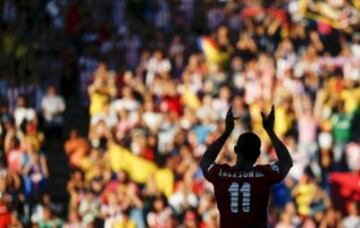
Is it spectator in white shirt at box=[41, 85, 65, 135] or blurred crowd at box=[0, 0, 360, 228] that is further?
spectator in white shirt at box=[41, 85, 65, 135]

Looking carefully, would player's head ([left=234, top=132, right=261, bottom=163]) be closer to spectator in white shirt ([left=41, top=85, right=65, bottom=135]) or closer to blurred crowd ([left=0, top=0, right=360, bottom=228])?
blurred crowd ([left=0, top=0, right=360, bottom=228])

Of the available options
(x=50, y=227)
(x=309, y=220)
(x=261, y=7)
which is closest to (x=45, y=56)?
(x=261, y=7)

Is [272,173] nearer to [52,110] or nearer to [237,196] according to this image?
[237,196]

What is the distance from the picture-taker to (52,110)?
24.9m

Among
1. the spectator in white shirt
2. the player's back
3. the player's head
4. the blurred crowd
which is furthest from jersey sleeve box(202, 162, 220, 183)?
the spectator in white shirt

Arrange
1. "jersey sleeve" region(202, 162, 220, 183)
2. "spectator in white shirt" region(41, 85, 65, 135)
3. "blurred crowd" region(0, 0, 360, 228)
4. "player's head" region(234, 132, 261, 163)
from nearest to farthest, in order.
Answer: "player's head" region(234, 132, 261, 163), "jersey sleeve" region(202, 162, 220, 183), "blurred crowd" region(0, 0, 360, 228), "spectator in white shirt" region(41, 85, 65, 135)

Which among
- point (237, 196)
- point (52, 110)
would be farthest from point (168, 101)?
point (237, 196)

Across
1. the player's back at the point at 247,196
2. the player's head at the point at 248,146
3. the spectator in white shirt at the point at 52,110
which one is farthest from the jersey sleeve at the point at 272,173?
the spectator in white shirt at the point at 52,110

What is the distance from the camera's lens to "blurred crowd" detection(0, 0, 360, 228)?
854 inches

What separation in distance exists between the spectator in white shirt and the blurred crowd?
0.06 ft

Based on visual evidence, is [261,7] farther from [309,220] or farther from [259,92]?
[309,220]

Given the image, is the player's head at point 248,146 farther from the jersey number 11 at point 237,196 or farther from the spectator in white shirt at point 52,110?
the spectator in white shirt at point 52,110

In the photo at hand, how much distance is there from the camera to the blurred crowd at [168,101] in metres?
21.7

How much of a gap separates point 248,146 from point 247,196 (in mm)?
328
